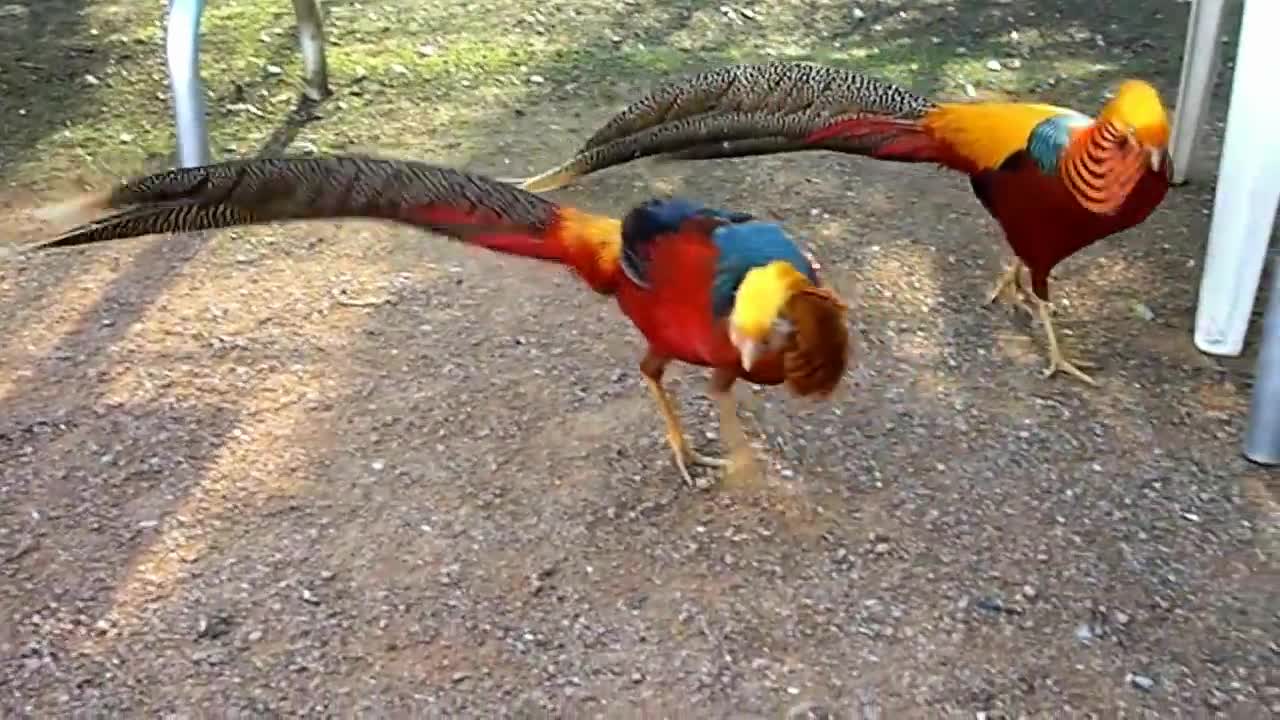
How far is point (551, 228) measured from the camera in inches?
98.7

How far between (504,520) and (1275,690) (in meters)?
1.32

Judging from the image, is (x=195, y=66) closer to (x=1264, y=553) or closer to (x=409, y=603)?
(x=409, y=603)

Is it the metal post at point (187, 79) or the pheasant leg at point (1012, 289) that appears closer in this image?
the pheasant leg at point (1012, 289)

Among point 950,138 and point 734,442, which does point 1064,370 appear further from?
point 734,442

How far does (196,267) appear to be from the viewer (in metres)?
3.51

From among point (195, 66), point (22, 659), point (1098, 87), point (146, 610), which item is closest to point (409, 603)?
point (146, 610)

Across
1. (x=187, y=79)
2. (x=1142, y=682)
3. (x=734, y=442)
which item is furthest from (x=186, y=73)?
(x=1142, y=682)

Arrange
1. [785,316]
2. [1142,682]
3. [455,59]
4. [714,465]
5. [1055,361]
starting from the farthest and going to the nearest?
[455,59], [1055,361], [714,465], [1142,682], [785,316]

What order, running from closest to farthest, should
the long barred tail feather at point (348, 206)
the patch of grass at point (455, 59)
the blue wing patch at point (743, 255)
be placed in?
the blue wing patch at point (743, 255)
the long barred tail feather at point (348, 206)
the patch of grass at point (455, 59)

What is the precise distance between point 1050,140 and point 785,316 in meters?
0.94

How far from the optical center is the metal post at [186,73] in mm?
3621

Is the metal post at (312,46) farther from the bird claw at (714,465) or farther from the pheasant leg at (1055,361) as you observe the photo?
the pheasant leg at (1055,361)

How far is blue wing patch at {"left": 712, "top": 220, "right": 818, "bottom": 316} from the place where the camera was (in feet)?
7.48

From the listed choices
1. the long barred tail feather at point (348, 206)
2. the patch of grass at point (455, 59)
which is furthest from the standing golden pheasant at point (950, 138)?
the patch of grass at point (455, 59)
